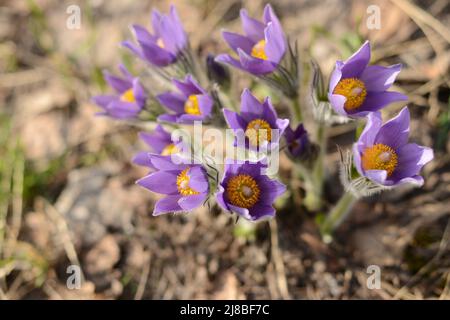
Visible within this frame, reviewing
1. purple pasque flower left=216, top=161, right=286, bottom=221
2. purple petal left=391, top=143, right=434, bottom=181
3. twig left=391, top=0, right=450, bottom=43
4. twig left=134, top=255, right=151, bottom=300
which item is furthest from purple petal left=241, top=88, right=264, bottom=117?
twig left=391, top=0, right=450, bottom=43

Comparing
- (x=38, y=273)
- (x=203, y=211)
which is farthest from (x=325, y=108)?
(x=38, y=273)

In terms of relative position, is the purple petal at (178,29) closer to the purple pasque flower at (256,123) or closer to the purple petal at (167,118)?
the purple petal at (167,118)

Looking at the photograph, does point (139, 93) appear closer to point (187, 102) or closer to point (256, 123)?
point (187, 102)

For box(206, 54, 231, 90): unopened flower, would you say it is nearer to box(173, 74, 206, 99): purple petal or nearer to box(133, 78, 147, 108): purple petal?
box(173, 74, 206, 99): purple petal

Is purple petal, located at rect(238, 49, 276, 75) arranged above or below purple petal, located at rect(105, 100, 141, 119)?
above

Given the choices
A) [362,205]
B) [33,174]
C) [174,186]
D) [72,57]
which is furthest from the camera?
[72,57]

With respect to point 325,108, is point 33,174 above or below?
below
